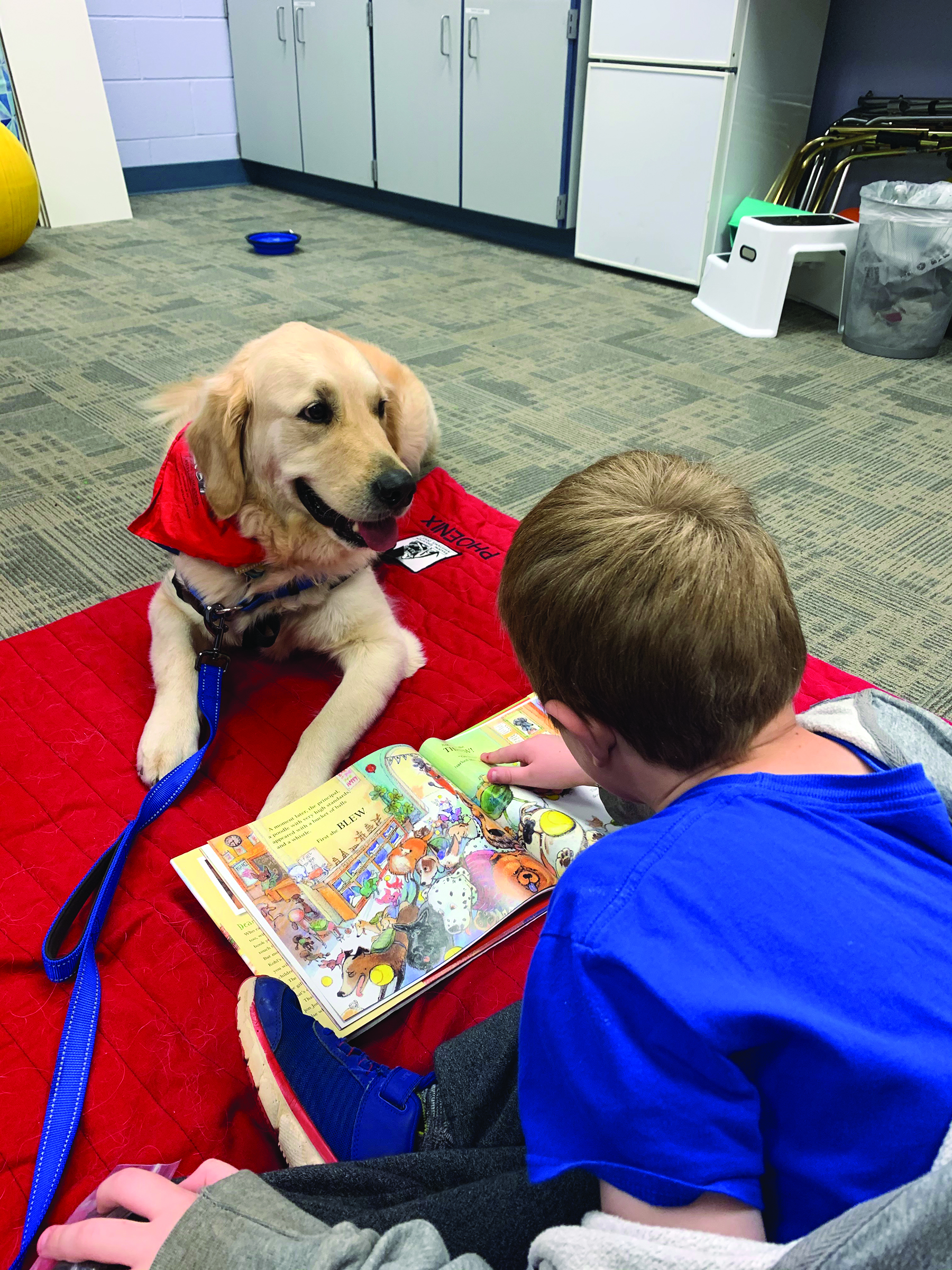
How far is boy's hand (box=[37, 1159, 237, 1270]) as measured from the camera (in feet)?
2.38

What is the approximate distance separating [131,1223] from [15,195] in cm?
435

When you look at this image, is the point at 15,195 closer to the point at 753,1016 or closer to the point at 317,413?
the point at 317,413

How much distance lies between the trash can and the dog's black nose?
2448mm

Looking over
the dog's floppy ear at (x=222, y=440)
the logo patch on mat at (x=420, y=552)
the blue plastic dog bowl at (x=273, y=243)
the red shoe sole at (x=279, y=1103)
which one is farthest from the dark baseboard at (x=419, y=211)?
the red shoe sole at (x=279, y=1103)

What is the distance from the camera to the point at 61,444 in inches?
95.7

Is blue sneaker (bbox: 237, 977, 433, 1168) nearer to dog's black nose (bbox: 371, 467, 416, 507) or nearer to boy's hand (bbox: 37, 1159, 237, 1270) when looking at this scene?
boy's hand (bbox: 37, 1159, 237, 1270)

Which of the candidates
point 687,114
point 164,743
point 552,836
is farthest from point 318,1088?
point 687,114

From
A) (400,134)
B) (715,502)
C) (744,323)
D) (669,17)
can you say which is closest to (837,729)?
(715,502)

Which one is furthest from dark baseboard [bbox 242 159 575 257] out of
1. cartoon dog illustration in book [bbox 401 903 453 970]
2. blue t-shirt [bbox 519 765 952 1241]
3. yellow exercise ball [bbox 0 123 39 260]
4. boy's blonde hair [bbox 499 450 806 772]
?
blue t-shirt [bbox 519 765 952 1241]

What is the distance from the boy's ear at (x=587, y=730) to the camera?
72 cm

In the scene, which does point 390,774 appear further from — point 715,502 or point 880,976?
point 880,976

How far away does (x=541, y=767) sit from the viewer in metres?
1.23

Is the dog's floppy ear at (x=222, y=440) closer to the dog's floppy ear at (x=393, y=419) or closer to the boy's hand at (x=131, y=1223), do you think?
the dog's floppy ear at (x=393, y=419)

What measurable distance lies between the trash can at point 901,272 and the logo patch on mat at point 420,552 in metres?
2.19
